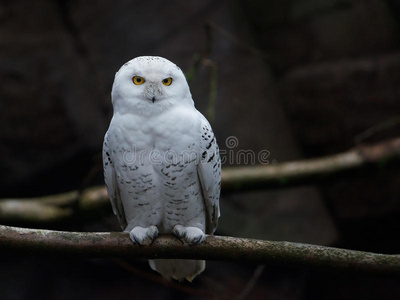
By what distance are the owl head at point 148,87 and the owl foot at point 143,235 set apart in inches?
23.6

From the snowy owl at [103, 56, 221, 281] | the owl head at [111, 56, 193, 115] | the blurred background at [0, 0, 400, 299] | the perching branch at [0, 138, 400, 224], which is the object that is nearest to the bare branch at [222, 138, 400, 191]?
the perching branch at [0, 138, 400, 224]

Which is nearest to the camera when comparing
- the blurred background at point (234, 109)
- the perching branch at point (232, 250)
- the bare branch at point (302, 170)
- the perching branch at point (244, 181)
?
the perching branch at point (232, 250)

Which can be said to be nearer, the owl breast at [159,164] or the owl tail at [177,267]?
the owl breast at [159,164]

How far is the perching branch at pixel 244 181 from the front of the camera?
3.45 meters

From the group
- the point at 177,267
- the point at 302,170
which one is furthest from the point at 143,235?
the point at 302,170

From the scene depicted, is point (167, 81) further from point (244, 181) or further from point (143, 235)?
point (244, 181)

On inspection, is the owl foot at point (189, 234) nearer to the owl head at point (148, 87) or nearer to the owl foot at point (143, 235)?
the owl foot at point (143, 235)

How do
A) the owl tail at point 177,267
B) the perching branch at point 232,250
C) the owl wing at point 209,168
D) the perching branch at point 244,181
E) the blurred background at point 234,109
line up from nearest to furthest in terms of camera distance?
the perching branch at point 232,250, the owl wing at point 209,168, the owl tail at point 177,267, the perching branch at point 244,181, the blurred background at point 234,109

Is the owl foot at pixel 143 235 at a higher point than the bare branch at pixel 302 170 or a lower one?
higher

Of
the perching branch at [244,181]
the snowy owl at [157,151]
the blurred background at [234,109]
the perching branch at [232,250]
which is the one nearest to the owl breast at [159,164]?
the snowy owl at [157,151]

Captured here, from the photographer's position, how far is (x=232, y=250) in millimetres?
1994

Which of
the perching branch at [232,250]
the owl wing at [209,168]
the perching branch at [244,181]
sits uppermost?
the owl wing at [209,168]

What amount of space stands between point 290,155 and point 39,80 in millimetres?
2628

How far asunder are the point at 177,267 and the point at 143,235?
627mm
